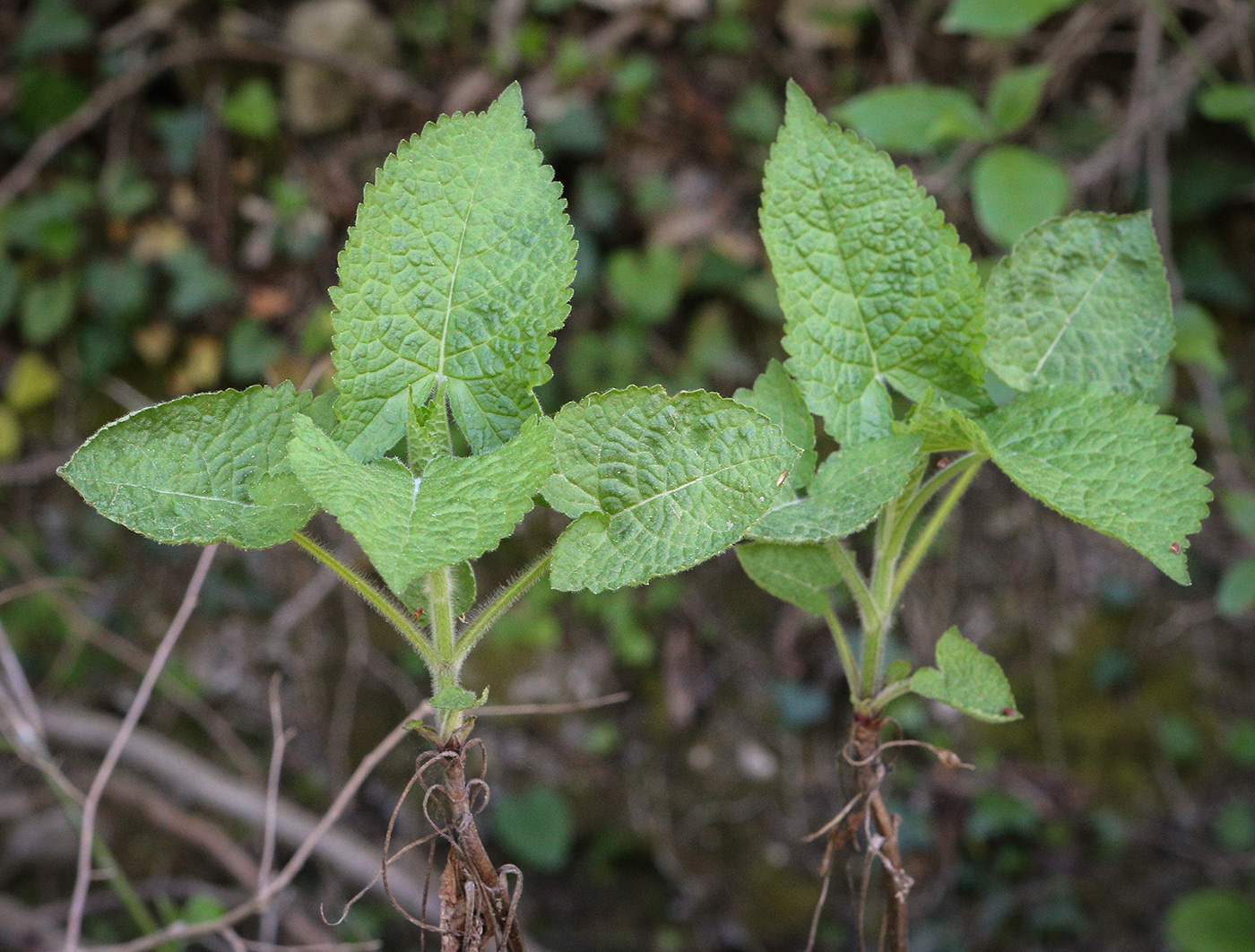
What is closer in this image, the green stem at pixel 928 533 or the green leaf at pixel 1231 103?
the green stem at pixel 928 533

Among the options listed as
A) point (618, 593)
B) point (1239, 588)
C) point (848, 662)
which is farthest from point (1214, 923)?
point (848, 662)

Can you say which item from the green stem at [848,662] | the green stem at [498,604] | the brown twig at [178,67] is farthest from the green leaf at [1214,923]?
the brown twig at [178,67]

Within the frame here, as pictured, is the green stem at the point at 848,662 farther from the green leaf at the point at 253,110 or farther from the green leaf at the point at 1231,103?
the green leaf at the point at 253,110

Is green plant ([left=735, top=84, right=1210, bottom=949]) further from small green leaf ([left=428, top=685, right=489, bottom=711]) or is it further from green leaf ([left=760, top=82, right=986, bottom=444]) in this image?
small green leaf ([left=428, top=685, right=489, bottom=711])

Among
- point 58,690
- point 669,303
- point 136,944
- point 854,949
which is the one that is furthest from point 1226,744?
point 58,690

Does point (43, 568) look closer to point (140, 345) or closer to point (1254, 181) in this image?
point (140, 345)
